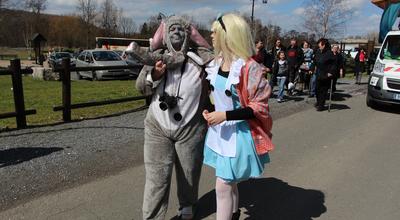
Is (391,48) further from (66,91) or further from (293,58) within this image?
(66,91)

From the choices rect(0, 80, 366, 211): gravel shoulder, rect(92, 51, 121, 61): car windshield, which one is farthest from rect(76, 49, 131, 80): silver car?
rect(0, 80, 366, 211): gravel shoulder

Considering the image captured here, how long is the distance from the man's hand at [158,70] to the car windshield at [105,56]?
65.6 ft

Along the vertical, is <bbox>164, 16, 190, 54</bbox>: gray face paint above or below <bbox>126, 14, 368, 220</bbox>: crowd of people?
above

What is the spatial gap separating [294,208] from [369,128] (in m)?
5.10

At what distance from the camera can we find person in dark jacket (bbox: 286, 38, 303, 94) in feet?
44.1

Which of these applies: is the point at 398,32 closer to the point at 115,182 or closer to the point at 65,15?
the point at 115,182

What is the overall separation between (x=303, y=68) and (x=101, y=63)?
11.8m

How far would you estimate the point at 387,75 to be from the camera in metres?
10.9

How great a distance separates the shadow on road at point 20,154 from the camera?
5.49 m

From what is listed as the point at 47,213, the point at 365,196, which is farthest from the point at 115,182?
the point at 365,196

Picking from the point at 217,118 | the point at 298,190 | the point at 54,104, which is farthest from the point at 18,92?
the point at 217,118

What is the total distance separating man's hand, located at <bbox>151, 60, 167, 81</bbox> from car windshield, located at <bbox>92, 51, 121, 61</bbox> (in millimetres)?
19985

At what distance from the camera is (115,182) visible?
16.3 ft

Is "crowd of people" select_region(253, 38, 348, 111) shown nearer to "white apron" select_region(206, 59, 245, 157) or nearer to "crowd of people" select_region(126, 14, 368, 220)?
"crowd of people" select_region(126, 14, 368, 220)
